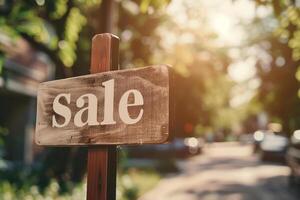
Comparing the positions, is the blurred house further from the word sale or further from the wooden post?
the wooden post

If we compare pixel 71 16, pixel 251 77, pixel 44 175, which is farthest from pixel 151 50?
pixel 251 77

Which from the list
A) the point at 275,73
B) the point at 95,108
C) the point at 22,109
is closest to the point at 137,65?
the point at 22,109

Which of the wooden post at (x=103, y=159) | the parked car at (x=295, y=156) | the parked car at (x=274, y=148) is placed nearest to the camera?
the wooden post at (x=103, y=159)

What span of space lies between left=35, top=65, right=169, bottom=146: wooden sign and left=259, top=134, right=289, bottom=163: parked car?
66.3 ft

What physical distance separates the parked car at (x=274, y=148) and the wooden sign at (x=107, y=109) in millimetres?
20217

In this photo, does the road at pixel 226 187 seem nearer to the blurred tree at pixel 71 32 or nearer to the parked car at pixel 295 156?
the parked car at pixel 295 156

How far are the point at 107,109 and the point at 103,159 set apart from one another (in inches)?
9.3

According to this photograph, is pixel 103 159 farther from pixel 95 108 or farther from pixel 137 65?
pixel 137 65

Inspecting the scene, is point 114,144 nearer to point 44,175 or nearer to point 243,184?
point 44,175

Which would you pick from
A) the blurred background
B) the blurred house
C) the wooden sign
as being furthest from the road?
the wooden sign

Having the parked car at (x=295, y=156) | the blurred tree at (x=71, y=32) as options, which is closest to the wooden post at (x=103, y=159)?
the blurred tree at (x=71, y=32)

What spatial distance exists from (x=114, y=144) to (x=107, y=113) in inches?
5.9

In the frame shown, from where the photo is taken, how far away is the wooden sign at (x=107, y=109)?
6.34 ft

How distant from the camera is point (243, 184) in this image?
1401cm
